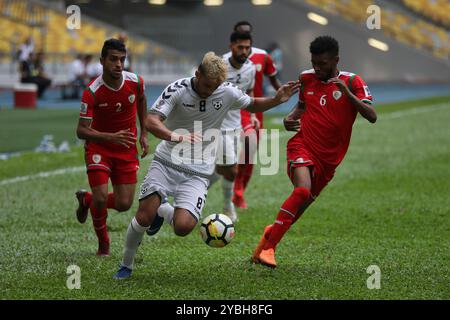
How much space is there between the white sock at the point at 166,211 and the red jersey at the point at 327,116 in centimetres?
132

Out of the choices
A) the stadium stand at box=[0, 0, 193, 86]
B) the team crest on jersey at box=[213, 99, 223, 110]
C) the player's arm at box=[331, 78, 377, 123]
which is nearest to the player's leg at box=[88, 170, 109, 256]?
the team crest on jersey at box=[213, 99, 223, 110]

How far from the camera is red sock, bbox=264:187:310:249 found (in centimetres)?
841

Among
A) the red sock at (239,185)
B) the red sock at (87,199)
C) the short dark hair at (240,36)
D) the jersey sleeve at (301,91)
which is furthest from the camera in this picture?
the red sock at (239,185)

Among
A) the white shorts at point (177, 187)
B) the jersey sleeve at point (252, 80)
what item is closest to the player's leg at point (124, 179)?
the white shorts at point (177, 187)

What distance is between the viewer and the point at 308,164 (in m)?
8.57

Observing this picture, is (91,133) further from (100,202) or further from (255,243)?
(255,243)

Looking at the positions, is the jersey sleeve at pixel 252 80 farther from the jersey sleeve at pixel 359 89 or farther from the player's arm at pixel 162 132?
the player's arm at pixel 162 132

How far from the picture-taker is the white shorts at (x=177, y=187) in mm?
7996

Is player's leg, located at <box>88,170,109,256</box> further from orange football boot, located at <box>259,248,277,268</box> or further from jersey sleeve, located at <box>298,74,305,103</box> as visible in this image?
jersey sleeve, located at <box>298,74,305,103</box>

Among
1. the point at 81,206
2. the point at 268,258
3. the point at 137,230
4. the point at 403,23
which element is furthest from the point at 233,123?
the point at 403,23

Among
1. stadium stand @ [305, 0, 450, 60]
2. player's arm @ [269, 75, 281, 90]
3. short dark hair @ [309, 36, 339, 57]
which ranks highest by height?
stadium stand @ [305, 0, 450, 60]

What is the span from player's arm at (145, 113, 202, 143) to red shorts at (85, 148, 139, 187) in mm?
Answer: 1235
